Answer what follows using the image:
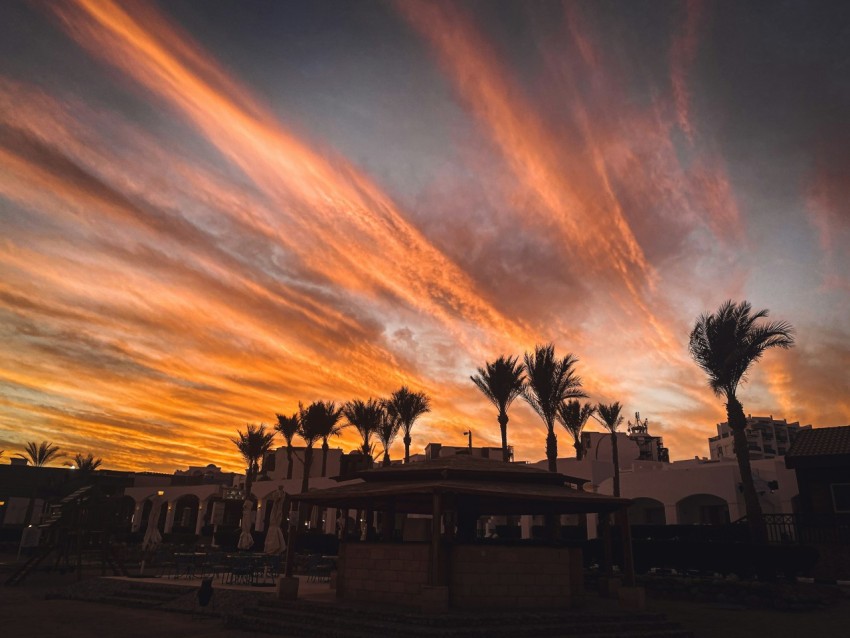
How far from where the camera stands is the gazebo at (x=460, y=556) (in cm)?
1464

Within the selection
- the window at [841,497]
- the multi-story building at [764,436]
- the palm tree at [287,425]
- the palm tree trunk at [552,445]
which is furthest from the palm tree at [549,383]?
the multi-story building at [764,436]

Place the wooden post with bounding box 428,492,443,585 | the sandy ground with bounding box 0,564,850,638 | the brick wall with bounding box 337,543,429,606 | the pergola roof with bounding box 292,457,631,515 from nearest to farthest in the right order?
the wooden post with bounding box 428,492,443,585, the sandy ground with bounding box 0,564,850,638, the pergola roof with bounding box 292,457,631,515, the brick wall with bounding box 337,543,429,606

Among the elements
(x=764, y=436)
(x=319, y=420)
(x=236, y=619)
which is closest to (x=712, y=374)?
(x=236, y=619)

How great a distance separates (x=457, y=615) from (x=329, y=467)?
6026 cm

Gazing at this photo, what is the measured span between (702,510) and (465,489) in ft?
107

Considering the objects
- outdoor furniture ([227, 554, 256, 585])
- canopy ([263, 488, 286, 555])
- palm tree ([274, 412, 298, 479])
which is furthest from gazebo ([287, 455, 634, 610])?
palm tree ([274, 412, 298, 479])

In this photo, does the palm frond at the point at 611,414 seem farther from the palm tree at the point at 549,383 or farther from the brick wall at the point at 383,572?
the brick wall at the point at 383,572

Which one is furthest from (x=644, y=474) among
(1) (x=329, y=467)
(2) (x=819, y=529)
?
(1) (x=329, y=467)

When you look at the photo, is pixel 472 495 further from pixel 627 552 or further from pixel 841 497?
pixel 841 497

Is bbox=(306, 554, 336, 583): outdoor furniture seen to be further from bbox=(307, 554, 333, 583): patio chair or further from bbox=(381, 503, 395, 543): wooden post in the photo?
bbox=(381, 503, 395, 543): wooden post

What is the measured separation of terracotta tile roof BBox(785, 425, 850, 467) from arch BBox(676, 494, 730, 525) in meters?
10.3

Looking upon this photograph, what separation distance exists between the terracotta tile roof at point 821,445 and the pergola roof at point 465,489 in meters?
14.3

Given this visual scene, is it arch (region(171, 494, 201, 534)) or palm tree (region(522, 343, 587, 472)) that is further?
arch (region(171, 494, 201, 534))

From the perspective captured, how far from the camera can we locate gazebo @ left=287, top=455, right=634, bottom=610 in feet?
48.0
